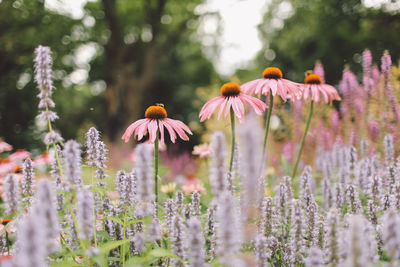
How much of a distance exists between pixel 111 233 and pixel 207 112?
0.97 metres

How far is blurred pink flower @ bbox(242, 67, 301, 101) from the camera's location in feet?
7.11

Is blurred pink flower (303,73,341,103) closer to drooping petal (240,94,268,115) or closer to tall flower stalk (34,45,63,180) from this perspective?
drooping petal (240,94,268,115)

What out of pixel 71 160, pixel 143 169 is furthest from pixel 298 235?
pixel 71 160

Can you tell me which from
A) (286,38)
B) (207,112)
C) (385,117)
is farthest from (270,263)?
(286,38)

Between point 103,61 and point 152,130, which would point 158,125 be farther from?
point 103,61

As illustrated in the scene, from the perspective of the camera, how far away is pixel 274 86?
7.19 feet

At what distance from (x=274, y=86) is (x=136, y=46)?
1241 centimetres

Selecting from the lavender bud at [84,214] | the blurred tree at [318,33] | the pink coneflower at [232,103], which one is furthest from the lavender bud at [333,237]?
the blurred tree at [318,33]

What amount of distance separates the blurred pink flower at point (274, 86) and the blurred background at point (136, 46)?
2554mm

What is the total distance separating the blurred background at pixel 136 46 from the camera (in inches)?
345

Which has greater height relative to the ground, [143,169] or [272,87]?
[272,87]

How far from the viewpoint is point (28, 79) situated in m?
9.50

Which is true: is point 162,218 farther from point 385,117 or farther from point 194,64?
point 194,64

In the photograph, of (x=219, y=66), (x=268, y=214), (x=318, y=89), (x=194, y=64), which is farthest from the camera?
(x=219, y=66)
